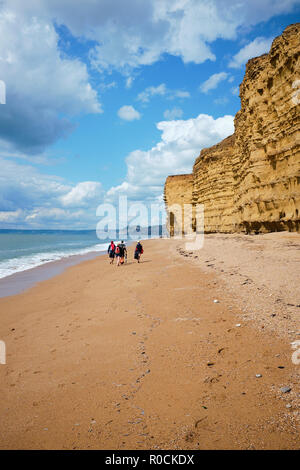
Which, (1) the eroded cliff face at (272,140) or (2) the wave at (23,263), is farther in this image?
(2) the wave at (23,263)

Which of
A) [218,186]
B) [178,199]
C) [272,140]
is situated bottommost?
[218,186]

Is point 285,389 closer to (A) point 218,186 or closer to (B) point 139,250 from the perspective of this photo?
(B) point 139,250

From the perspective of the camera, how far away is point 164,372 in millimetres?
3449

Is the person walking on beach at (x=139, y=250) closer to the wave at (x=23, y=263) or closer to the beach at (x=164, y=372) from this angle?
the wave at (x=23, y=263)

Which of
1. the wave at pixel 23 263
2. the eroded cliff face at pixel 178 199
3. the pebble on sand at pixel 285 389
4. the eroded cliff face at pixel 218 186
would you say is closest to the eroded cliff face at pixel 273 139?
the eroded cliff face at pixel 218 186

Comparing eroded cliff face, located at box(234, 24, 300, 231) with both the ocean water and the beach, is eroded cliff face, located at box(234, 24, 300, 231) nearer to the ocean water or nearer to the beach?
the beach

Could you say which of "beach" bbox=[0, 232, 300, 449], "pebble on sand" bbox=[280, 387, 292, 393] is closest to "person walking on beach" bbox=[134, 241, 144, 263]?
"beach" bbox=[0, 232, 300, 449]

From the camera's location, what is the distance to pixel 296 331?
3855 millimetres

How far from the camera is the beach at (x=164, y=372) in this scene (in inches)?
96.3

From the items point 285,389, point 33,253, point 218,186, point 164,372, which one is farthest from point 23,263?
point 285,389

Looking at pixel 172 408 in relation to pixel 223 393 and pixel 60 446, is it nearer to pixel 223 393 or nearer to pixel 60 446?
pixel 223 393

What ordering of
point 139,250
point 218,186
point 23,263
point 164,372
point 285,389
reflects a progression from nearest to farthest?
point 285,389
point 164,372
point 139,250
point 23,263
point 218,186

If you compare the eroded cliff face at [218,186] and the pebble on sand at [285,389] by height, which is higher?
the eroded cliff face at [218,186]

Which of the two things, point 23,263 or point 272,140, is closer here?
point 272,140
